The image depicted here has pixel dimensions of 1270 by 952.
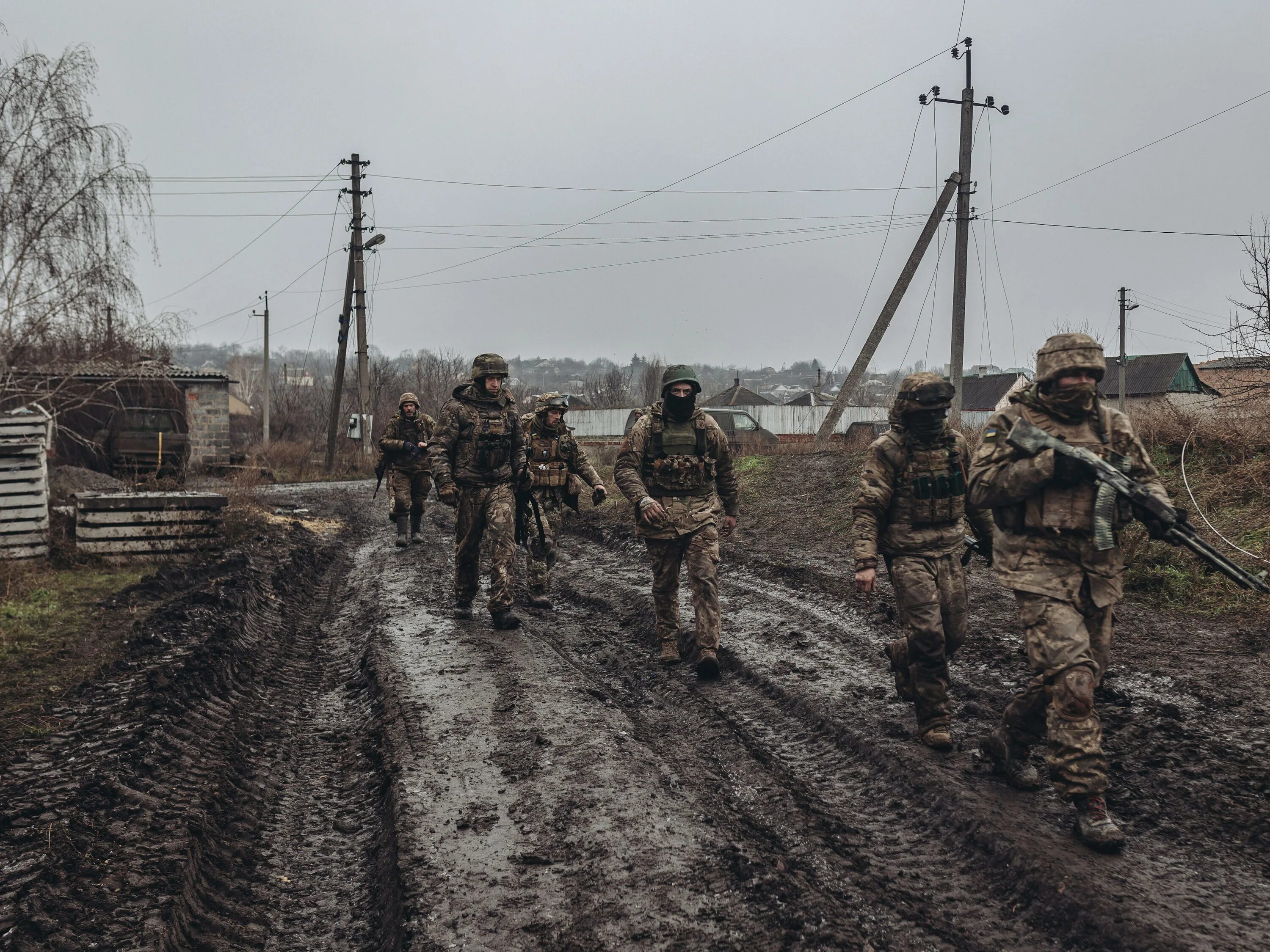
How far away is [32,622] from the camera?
739cm

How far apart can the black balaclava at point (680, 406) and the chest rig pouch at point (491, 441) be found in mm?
1949

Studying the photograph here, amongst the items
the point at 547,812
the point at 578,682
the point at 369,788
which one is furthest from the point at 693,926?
the point at 578,682

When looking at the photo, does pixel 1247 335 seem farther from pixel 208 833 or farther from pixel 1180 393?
pixel 208 833

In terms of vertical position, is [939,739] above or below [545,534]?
below

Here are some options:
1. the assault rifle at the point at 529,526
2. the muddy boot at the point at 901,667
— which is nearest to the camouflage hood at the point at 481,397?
the assault rifle at the point at 529,526

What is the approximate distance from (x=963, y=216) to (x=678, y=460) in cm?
1338

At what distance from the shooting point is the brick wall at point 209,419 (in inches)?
1169

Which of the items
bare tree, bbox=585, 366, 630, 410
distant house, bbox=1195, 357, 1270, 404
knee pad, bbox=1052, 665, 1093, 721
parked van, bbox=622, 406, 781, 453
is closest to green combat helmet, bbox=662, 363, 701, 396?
knee pad, bbox=1052, 665, 1093, 721

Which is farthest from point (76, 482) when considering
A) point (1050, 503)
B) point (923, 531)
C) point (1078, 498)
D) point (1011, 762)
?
point (1078, 498)

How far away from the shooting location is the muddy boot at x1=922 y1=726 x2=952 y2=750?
14.7 feet

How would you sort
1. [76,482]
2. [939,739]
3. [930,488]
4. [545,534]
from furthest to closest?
[76,482]
[545,534]
[930,488]
[939,739]

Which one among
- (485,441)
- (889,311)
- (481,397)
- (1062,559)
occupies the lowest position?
(1062,559)

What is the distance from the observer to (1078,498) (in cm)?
382

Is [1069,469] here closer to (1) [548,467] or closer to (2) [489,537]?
(2) [489,537]
